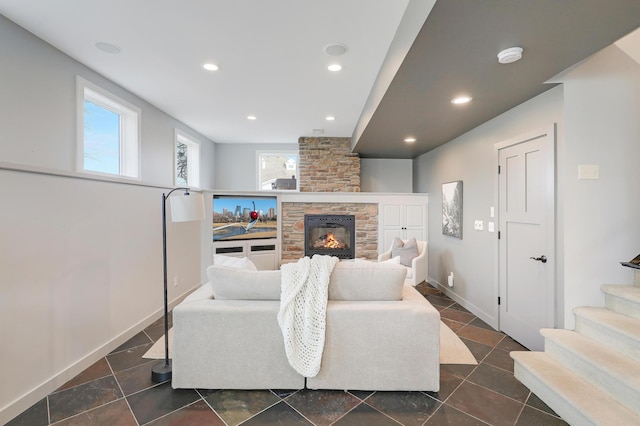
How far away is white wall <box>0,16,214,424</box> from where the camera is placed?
197cm

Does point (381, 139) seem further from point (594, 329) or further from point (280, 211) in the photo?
point (594, 329)

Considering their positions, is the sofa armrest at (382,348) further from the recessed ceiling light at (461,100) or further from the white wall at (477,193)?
the recessed ceiling light at (461,100)

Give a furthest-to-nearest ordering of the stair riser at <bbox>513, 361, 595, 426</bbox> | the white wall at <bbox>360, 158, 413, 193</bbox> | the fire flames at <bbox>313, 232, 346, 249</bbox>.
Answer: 1. the white wall at <bbox>360, 158, 413, 193</bbox>
2. the fire flames at <bbox>313, 232, 346, 249</bbox>
3. the stair riser at <bbox>513, 361, 595, 426</bbox>

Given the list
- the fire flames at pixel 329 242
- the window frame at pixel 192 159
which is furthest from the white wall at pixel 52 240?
the fire flames at pixel 329 242

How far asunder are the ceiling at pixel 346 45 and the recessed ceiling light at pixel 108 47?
0.04 metres

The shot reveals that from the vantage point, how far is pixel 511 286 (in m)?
3.08

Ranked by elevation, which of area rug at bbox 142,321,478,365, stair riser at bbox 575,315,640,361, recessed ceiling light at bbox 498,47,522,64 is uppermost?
recessed ceiling light at bbox 498,47,522,64

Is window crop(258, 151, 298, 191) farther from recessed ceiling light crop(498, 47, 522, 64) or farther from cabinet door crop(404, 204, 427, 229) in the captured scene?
recessed ceiling light crop(498, 47, 522, 64)

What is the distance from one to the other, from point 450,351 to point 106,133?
4.06m

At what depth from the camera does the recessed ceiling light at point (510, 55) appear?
6.16ft

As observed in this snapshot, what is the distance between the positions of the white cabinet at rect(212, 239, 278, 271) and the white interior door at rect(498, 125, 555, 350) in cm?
367

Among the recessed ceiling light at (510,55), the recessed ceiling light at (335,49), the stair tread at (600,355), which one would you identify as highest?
the recessed ceiling light at (335,49)

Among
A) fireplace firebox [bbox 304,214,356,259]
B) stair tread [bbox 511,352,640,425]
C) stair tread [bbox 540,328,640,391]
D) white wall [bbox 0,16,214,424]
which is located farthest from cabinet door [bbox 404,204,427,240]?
white wall [bbox 0,16,214,424]

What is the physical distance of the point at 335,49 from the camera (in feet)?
7.94
